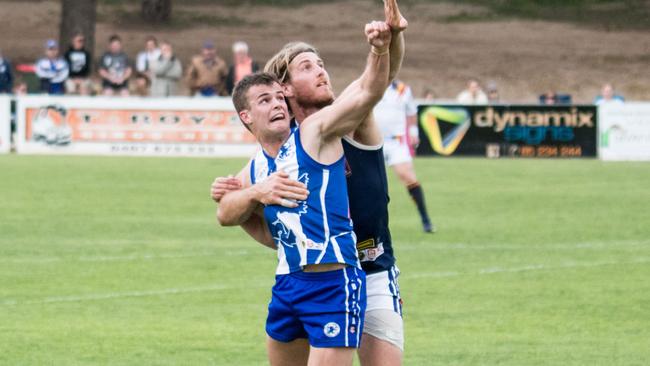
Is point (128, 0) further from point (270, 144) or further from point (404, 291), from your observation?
point (270, 144)

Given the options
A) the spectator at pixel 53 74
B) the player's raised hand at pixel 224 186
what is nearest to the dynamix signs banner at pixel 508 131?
the spectator at pixel 53 74

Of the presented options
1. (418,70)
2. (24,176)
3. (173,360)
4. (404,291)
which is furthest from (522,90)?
(173,360)

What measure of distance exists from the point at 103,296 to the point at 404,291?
248 cm

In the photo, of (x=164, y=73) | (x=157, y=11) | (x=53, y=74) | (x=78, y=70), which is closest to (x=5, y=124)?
(x=53, y=74)

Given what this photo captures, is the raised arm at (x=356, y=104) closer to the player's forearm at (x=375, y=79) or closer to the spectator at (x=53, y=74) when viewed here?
the player's forearm at (x=375, y=79)

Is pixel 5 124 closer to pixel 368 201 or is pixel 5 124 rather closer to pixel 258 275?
pixel 258 275

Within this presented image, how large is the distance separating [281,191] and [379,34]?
2.50 feet

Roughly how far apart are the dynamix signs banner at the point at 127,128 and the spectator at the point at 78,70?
445 centimetres

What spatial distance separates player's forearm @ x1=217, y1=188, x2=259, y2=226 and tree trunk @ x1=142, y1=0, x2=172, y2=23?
52958mm

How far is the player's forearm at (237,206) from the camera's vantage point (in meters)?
6.46

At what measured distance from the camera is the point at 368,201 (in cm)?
670

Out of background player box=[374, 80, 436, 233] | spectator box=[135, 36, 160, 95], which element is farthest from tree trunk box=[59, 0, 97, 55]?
background player box=[374, 80, 436, 233]

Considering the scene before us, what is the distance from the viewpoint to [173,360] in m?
9.54

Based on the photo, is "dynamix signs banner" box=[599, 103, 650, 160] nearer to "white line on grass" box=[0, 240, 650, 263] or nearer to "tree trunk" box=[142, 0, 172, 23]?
"white line on grass" box=[0, 240, 650, 263]
